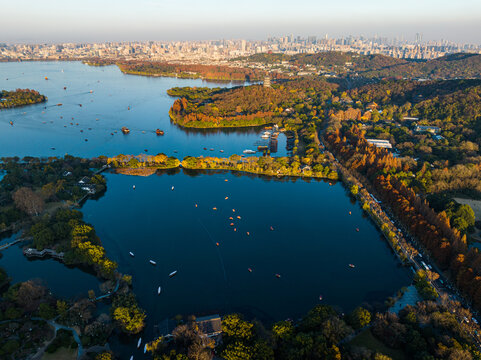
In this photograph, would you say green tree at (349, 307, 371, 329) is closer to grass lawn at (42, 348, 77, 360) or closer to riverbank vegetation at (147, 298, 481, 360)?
riverbank vegetation at (147, 298, 481, 360)

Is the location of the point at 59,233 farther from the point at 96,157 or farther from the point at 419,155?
the point at 419,155

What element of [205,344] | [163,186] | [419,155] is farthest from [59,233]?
Answer: [419,155]

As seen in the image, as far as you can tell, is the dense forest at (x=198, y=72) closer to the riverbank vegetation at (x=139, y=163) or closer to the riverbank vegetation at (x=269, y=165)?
the riverbank vegetation at (x=269, y=165)

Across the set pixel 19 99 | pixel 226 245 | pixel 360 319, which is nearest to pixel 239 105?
pixel 226 245

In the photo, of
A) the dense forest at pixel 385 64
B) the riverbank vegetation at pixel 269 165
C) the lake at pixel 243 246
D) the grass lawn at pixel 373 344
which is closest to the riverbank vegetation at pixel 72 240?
the lake at pixel 243 246

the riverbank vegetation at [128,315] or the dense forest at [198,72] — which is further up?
the dense forest at [198,72]

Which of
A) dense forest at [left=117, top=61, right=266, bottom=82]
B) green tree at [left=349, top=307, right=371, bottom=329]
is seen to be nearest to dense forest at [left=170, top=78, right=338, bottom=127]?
dense forest at [left=117, top=61, right=266, bottom=82]
